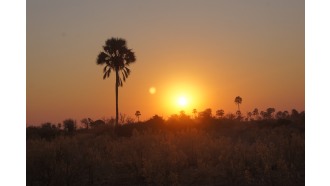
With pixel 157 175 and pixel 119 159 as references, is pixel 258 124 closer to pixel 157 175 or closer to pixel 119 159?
pixel 119 159

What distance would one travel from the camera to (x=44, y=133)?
37875mm

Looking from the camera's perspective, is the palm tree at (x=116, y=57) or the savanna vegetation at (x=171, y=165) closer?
the savanna vegetation at (x=171, y=165)

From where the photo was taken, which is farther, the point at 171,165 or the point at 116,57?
the point at 116,57

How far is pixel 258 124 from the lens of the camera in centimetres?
3794

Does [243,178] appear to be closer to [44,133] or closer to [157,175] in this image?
[157,175]

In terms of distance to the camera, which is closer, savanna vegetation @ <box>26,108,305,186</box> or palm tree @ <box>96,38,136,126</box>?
savanna vegetation @ <box>26,108,305,186</box>

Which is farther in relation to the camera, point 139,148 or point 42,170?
point 139,148
